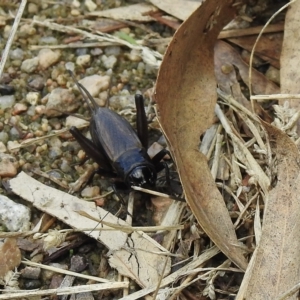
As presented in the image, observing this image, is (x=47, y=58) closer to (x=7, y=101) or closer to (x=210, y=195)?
(x=7, y=101)

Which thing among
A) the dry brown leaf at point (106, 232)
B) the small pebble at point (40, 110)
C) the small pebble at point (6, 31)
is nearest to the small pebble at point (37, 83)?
the small pebble at point (40, 110)

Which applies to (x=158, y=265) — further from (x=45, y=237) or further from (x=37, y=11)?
(x=37, y=11)

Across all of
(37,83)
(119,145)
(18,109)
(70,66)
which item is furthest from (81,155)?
(70,66)

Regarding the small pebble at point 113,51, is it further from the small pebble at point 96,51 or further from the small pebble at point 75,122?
the small pebble at point 75,122

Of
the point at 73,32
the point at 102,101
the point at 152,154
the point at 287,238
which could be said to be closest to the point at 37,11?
the point at 73,32

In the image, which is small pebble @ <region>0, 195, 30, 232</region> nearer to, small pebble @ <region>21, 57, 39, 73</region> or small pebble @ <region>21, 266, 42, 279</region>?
small pebble @ <region>21, 266, 42, 279</region>

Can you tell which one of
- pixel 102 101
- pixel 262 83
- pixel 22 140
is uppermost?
pixel 262 83
